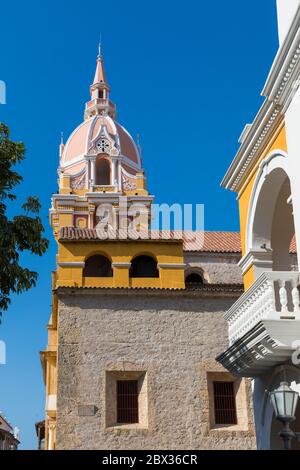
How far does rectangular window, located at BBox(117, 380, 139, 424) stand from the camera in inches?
726

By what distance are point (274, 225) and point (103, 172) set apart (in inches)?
1036

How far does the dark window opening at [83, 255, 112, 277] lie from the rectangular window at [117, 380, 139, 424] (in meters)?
3.17

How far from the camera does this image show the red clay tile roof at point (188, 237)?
803 inches

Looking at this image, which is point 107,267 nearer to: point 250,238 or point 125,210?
point 250,238

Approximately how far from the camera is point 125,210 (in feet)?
109

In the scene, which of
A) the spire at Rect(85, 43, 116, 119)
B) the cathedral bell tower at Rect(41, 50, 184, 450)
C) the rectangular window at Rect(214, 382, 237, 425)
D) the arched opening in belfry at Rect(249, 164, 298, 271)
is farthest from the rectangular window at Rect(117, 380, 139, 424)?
the spire at Rect(85, 43, 116, 119)

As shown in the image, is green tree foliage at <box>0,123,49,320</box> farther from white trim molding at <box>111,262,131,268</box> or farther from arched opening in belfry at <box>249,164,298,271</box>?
white trim molding at <box>111,262,131,268</box>

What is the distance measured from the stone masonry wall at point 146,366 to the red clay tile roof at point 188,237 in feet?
5.65

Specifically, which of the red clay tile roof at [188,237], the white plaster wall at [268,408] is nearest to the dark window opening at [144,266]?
the red clay tile roof at [188,237]

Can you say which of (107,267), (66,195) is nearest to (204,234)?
(107,267)

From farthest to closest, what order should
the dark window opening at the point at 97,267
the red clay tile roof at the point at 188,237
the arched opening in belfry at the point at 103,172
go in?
the arched opening in belfry at the point at 103,172 → the dark window opening at the point at 97,267 → the red clay tile roof at the point at 188,237

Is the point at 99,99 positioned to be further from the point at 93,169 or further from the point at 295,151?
the point at 295,151

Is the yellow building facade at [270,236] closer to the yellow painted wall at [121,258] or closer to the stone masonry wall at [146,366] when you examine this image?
the stone masonry wall at [146,366]
